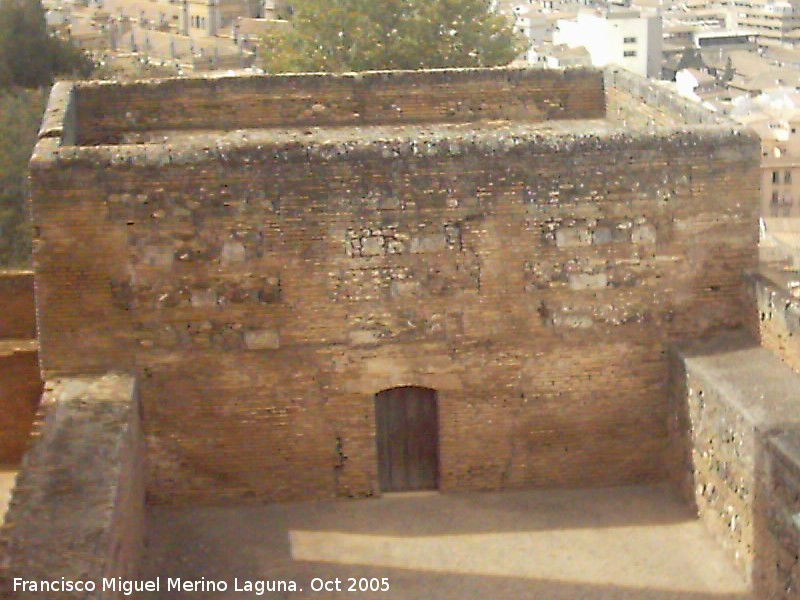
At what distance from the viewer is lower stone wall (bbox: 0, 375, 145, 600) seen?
7914 mm

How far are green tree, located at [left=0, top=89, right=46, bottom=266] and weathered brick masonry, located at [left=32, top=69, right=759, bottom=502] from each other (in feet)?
40.2

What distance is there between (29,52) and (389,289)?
21.2m

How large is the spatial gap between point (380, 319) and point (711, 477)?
2.88m

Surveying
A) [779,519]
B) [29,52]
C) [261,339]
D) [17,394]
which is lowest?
[17,394]

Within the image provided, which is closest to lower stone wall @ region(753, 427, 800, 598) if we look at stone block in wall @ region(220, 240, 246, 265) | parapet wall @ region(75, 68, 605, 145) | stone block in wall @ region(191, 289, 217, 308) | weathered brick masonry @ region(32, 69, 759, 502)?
weathered brick masonry @ region(32, 69, 759, 502)

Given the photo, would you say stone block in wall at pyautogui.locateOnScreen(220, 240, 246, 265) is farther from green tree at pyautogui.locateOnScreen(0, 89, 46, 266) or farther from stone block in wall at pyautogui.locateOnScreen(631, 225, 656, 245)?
green tree at pyautogui.locateOnScreen(0, 89, 46, 266)

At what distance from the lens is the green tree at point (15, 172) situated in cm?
2247

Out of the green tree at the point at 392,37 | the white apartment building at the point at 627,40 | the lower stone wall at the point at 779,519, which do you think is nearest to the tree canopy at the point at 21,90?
the green tree at the point at 392,37

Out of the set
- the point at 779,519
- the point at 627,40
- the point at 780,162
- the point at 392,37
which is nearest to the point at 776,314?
the point at 779,519

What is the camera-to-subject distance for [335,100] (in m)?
13.2

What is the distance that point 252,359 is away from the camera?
404 inches

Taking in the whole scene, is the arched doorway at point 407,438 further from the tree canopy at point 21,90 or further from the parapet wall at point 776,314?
the tree canopy at point 21,90

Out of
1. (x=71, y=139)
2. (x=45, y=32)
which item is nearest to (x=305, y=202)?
(x=71, y=139)

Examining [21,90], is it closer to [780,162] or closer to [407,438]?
[407,438]
